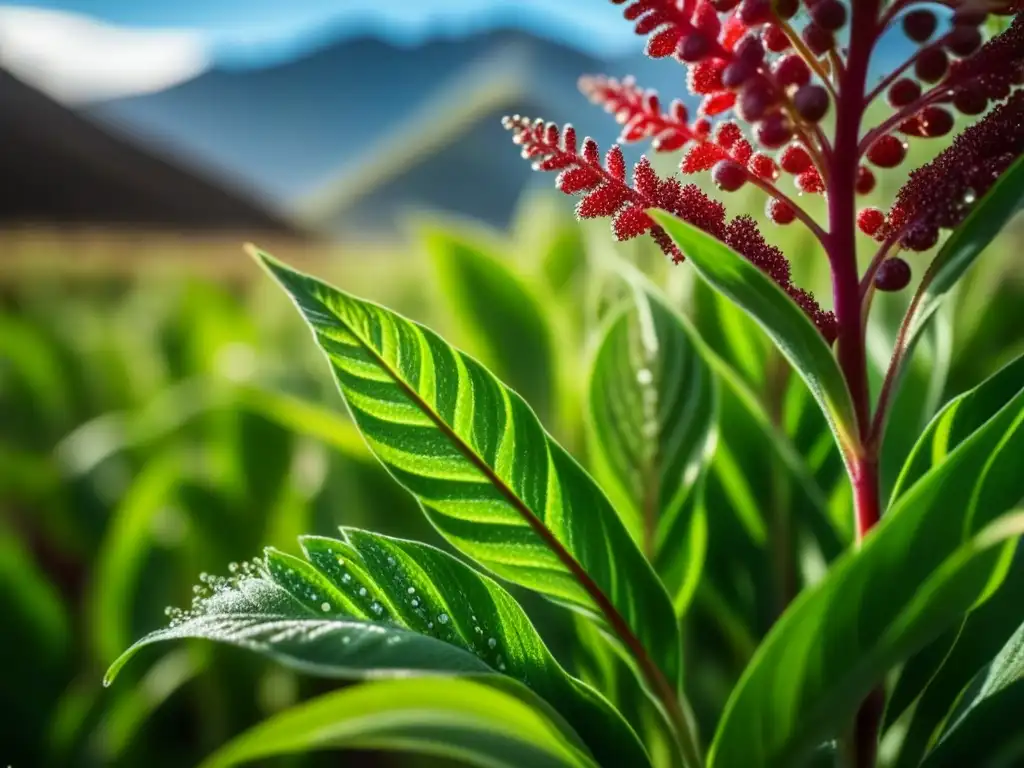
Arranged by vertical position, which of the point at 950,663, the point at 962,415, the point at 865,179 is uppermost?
the point at 865,179

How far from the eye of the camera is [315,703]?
266mm

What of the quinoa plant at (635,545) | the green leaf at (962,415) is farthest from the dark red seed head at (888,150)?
the green leaf at (962,415)

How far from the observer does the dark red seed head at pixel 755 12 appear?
32cm

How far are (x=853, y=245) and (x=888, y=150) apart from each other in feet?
0.15

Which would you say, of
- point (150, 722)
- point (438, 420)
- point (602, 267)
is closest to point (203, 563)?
point (150, 722)

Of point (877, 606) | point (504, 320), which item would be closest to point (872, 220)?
point (877, 606)

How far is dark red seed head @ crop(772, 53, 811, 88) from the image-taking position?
0.33 m

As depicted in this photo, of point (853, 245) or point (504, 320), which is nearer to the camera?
point (853, 245)

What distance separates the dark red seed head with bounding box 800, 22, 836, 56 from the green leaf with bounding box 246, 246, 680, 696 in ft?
0.56

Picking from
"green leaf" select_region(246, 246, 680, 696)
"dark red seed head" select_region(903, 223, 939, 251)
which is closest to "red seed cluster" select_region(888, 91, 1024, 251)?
"dark red seed head" select_region(903, 223, 939, 251)

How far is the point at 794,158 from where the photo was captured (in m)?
0.36

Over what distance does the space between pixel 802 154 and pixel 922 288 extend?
0.07 m

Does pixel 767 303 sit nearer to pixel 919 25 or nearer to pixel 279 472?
pixel 919 25

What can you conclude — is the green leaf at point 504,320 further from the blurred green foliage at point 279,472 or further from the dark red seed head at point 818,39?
the dark red seed head at point 818,39
